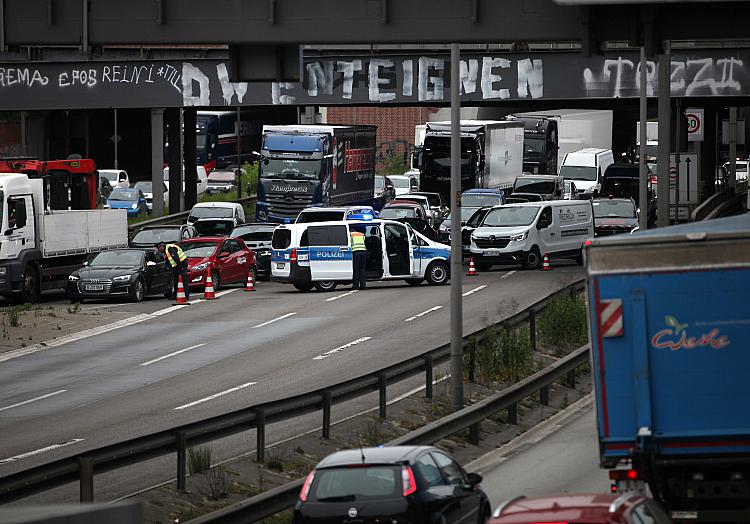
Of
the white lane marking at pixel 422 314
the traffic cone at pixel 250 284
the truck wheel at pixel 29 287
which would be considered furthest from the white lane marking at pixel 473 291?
the truck wheel at pixel 29 287

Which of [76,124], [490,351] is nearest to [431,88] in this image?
[490,351]

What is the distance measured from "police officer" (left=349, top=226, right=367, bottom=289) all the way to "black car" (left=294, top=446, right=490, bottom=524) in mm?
24783

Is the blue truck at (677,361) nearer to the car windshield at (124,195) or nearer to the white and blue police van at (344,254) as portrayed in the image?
the white and blue police van at (344,254)

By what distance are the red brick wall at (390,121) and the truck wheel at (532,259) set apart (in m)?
58.1

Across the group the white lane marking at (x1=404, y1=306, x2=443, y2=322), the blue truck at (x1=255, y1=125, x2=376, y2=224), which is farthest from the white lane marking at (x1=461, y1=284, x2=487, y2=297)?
the blue truck at (x1=255, y1=125, x2=376, y2=224)

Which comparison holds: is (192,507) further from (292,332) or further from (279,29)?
(292,332)

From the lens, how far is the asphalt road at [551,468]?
1720 cm

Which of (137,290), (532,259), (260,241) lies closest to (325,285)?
(137,290)

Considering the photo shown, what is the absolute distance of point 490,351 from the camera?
25.2 metres

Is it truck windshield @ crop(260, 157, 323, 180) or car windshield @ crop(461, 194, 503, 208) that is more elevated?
truck windshield @ crop(260, 157, 323, 180)

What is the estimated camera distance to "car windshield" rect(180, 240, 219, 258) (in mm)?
39875

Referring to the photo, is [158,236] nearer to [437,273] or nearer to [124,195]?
[437,273]

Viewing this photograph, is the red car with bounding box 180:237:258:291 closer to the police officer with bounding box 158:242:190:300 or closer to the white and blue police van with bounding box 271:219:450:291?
→ the police officer with bounding box 158:242:190:300

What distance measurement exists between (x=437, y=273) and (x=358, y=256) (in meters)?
2.63
